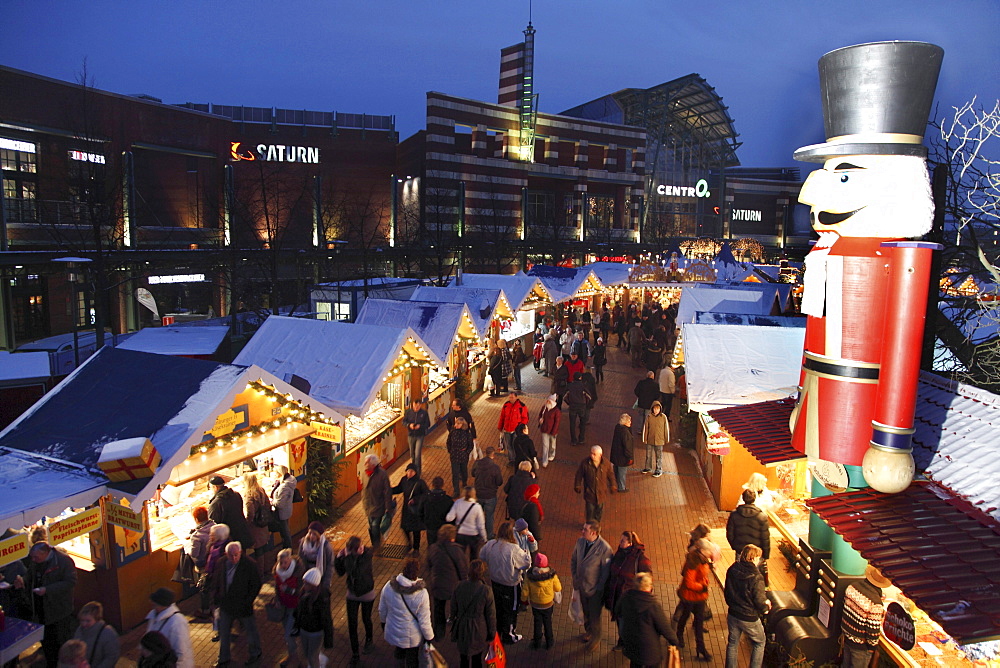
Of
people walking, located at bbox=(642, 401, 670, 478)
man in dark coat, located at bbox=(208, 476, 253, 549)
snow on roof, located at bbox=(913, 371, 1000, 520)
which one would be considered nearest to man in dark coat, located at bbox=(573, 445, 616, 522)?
people walking, located at bbox=(642, 401, 670, 478)

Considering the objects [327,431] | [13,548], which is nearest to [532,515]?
[327,431]

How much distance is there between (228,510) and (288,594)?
1.73 metres

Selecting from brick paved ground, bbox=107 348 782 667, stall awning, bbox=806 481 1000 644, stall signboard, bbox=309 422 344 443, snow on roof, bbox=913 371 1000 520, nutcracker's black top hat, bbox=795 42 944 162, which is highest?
nutcracker's black top hat, bbox=795 42 944 162

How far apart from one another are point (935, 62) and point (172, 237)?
32.3 meters

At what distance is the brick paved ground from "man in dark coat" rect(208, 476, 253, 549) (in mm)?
738

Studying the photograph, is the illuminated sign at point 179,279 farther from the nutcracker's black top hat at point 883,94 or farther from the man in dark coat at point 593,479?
the nutcracker's black top hat at point 883,94

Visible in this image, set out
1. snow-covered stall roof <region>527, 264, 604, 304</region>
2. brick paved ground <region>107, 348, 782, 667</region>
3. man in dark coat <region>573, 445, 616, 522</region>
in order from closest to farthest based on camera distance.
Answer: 1. brick paved ground <region>107, 348, 782, 667</region>
2. man in dark coat <region>573, 445, 616, 522</region>
3. snow-covered stall roof <region>527, 264, 604, 304</region>

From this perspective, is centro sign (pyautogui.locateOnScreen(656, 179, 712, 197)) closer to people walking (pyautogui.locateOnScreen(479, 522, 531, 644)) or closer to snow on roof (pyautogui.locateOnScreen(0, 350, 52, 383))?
snow on roof (pyautogui.locateOnScreen(0, 350, 52, 383))

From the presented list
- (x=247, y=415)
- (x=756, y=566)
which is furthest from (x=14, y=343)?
(x=756, y=566)

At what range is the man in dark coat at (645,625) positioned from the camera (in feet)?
17.5

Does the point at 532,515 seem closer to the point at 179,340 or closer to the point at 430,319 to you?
the point at 430,319

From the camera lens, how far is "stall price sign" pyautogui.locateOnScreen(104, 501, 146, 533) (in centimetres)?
626

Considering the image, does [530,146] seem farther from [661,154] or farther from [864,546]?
[864,546]

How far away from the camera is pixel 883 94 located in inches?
203
